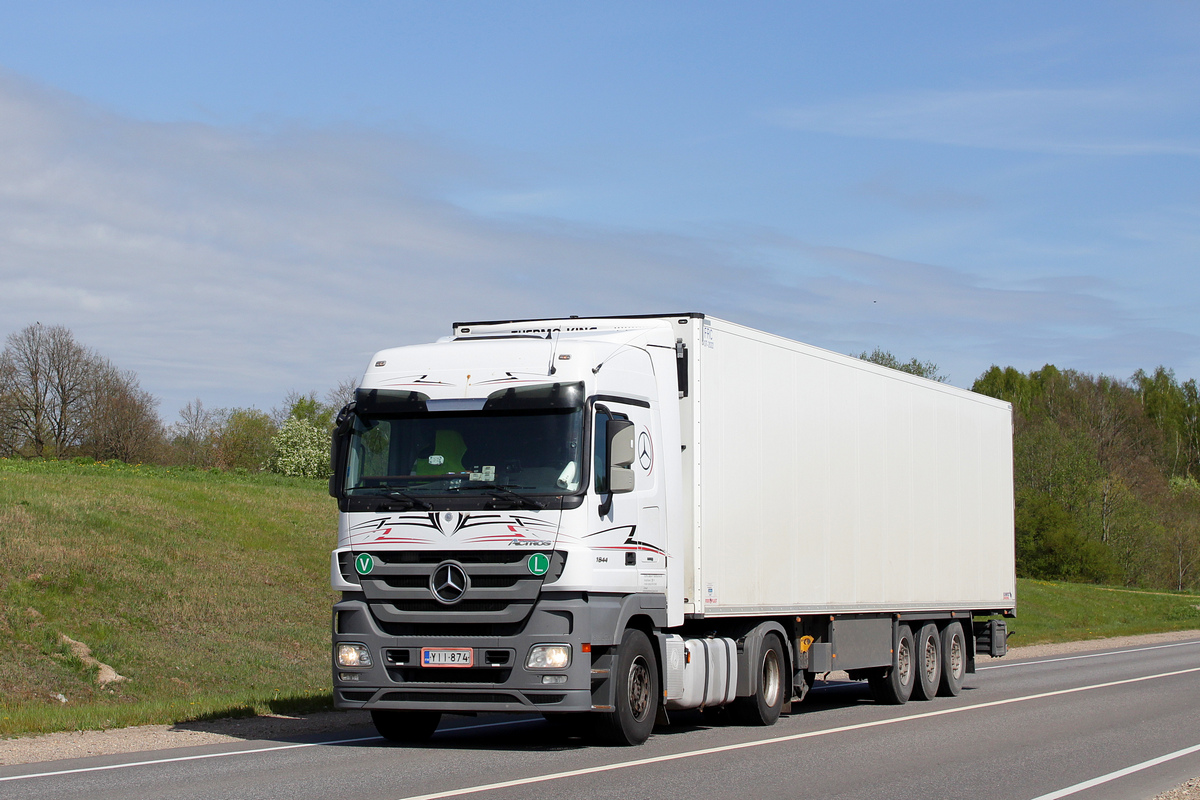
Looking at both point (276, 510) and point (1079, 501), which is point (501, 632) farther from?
point (1079, 501)

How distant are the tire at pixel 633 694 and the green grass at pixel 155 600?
5.38 metres

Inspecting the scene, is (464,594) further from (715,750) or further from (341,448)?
(715,750)

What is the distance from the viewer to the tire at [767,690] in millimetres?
14016

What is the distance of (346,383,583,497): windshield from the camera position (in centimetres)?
1117

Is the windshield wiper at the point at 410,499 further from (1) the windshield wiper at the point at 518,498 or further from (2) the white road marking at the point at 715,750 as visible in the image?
(2) the white road marking at the point at 715,750

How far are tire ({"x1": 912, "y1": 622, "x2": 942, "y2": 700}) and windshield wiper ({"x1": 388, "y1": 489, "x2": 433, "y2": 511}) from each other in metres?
9.37

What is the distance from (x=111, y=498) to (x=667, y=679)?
1163 inches

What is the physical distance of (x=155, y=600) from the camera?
96.3ft

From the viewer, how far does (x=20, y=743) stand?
12180mm

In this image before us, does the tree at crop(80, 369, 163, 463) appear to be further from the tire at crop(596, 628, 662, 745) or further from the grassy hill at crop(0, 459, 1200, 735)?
the tire at crop(596, 628, 662, 745)

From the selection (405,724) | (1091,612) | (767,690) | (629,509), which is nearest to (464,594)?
(629,509)

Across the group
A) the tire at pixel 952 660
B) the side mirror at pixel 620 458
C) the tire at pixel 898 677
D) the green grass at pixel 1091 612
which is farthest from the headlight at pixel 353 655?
the green grass at pixel 1091 612

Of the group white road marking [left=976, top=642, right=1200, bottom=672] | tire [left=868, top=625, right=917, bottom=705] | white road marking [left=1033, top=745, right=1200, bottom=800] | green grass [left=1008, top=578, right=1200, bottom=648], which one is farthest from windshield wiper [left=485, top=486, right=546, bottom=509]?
green grass [left=1008, top=578, right=1200, bottom=648]

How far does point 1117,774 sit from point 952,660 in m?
8.93
